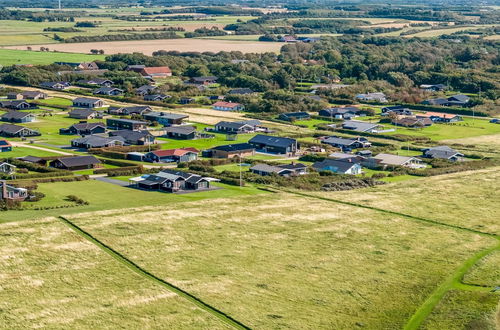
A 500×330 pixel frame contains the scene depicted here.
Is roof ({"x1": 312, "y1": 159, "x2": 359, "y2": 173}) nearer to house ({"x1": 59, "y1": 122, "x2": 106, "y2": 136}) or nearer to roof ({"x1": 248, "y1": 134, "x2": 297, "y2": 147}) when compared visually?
roof ({"x1": 248, "y1": 134, "x2": 297, "y2": 147})

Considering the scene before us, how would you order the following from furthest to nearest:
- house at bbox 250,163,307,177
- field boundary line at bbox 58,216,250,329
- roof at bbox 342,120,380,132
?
roof at bbox 342,120,380,132 → house at bbox 250,163,307,177 → field boundary line at bbox 58,216,250,329

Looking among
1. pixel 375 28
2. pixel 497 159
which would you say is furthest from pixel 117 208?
pixel 375 28

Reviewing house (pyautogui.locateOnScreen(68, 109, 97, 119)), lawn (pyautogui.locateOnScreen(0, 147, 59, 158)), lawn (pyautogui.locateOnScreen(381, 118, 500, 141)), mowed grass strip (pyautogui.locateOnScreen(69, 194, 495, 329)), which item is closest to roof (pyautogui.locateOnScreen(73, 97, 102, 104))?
house (pyautogui.locateOnScreen(68, 109, 97, 119))

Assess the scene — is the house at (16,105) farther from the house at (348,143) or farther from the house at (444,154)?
A: the house at (444,154)

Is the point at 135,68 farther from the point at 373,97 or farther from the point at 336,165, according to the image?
the point at 336,165

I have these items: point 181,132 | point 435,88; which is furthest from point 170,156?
point 435,88

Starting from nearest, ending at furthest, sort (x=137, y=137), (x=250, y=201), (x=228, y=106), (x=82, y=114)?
(x=250, y=201), (x=137, y=137), (x=82, y=114), (x=228, y=106)

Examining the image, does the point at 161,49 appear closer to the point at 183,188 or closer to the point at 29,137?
the point at 29,137
